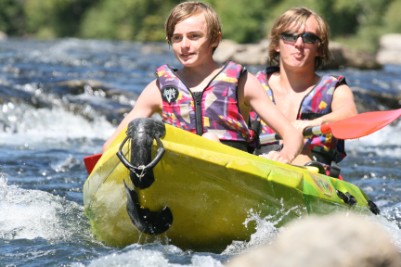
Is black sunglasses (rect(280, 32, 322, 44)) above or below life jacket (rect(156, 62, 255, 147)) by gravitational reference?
above

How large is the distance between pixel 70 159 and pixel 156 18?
4473 centimetres

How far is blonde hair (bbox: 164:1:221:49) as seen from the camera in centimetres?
391

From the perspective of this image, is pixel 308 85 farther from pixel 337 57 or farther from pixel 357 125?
pixel 337 57

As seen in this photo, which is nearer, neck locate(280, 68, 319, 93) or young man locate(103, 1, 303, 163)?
young man locate(103, 1, 303, 163)

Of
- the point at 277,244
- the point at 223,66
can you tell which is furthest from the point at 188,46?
the point at 277,244

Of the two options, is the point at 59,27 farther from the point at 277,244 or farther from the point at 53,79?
the point at 277,244

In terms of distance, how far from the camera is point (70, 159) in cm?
675

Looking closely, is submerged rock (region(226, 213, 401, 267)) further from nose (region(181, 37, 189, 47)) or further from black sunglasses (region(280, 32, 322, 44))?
black sunglasses (region(280, 32, 322, 44))

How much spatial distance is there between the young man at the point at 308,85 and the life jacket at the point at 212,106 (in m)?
0.88

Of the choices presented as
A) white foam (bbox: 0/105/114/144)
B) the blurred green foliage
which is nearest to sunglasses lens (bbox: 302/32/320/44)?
white foam (bbox: 0/105/114/144)

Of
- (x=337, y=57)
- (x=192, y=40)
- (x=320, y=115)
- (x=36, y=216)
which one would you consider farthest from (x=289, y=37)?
(x=337, y=57)

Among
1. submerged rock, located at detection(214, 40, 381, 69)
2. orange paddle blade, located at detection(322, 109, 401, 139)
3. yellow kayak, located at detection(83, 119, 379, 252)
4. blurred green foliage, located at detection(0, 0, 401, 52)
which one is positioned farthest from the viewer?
blurred green foliage, located at detection(0, 0, 401, 52)

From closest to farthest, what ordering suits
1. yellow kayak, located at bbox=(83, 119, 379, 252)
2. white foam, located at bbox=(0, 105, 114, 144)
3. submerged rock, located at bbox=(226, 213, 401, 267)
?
submerged rock, located at bbox=(226, 213, 401, 267) < yellow kayak, located at bbox=(83, 119, 379, 252) < white foam, located at bbox=(0, 105, 114, 144)

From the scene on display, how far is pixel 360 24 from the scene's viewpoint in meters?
37.1
